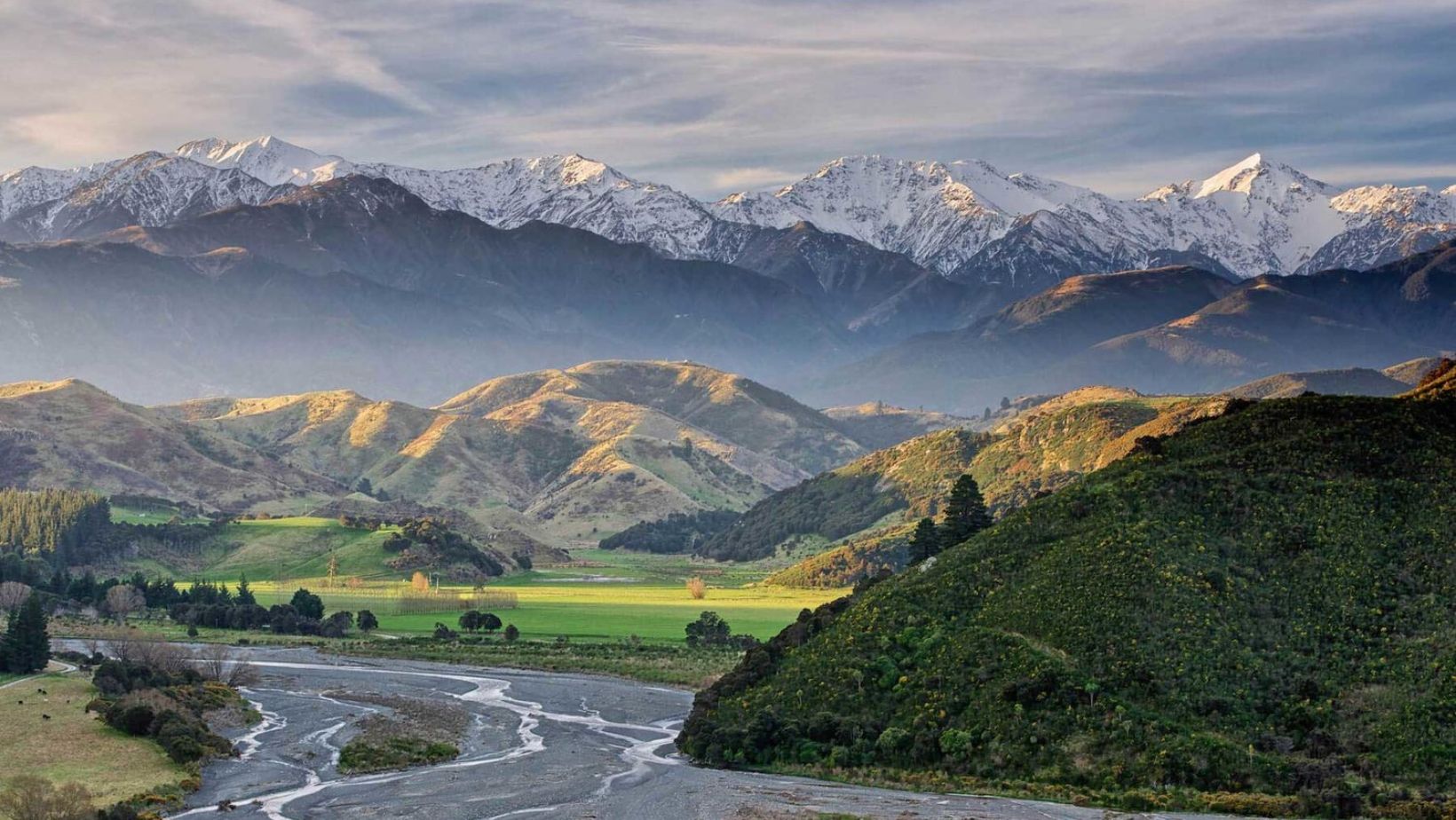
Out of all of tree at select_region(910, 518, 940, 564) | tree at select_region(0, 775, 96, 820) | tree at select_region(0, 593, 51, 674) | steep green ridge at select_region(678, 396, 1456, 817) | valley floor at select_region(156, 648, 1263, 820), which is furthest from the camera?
tree at select_region(0, 593, 51, 674)

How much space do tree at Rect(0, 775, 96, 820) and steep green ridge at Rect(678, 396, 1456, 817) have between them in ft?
163

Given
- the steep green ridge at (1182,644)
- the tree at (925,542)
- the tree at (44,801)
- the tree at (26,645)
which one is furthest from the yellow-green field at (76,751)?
the tree at (925,542)

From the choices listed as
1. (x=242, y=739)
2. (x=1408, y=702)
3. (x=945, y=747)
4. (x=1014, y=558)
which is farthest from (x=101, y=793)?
(x=1408, y=702)

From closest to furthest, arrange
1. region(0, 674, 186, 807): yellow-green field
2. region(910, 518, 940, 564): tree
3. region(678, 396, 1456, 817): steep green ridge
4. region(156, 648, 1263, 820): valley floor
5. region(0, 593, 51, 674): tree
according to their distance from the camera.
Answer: region(678, 396, 1456, 817): steep green ridge, region(156, 648, 1263, 820): valley floor, region(0, 674, 186, 807): yellow-green field, region(910, 518, 940, 564): tree, region(0, 593, 51, 674): tree

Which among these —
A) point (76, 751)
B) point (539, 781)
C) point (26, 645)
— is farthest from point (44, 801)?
point (26, 645)

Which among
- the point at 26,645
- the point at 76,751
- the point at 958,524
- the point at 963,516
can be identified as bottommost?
the point at 76,751

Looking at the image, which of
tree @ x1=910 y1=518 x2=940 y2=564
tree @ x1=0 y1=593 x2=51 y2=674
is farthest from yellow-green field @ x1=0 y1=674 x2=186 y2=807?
tree @ x1=910 y1=518 x2=940 y2=564

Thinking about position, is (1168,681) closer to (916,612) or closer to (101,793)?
(916,612)

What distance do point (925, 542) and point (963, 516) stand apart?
5509 mm

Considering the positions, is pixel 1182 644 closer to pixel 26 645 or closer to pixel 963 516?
pixel 963 516

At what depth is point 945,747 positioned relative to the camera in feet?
385

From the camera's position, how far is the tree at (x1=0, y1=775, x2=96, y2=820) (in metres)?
101

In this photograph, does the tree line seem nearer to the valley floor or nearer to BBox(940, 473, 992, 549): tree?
BBox(940, 473, 992, 549): tree

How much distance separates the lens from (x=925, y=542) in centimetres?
16600
